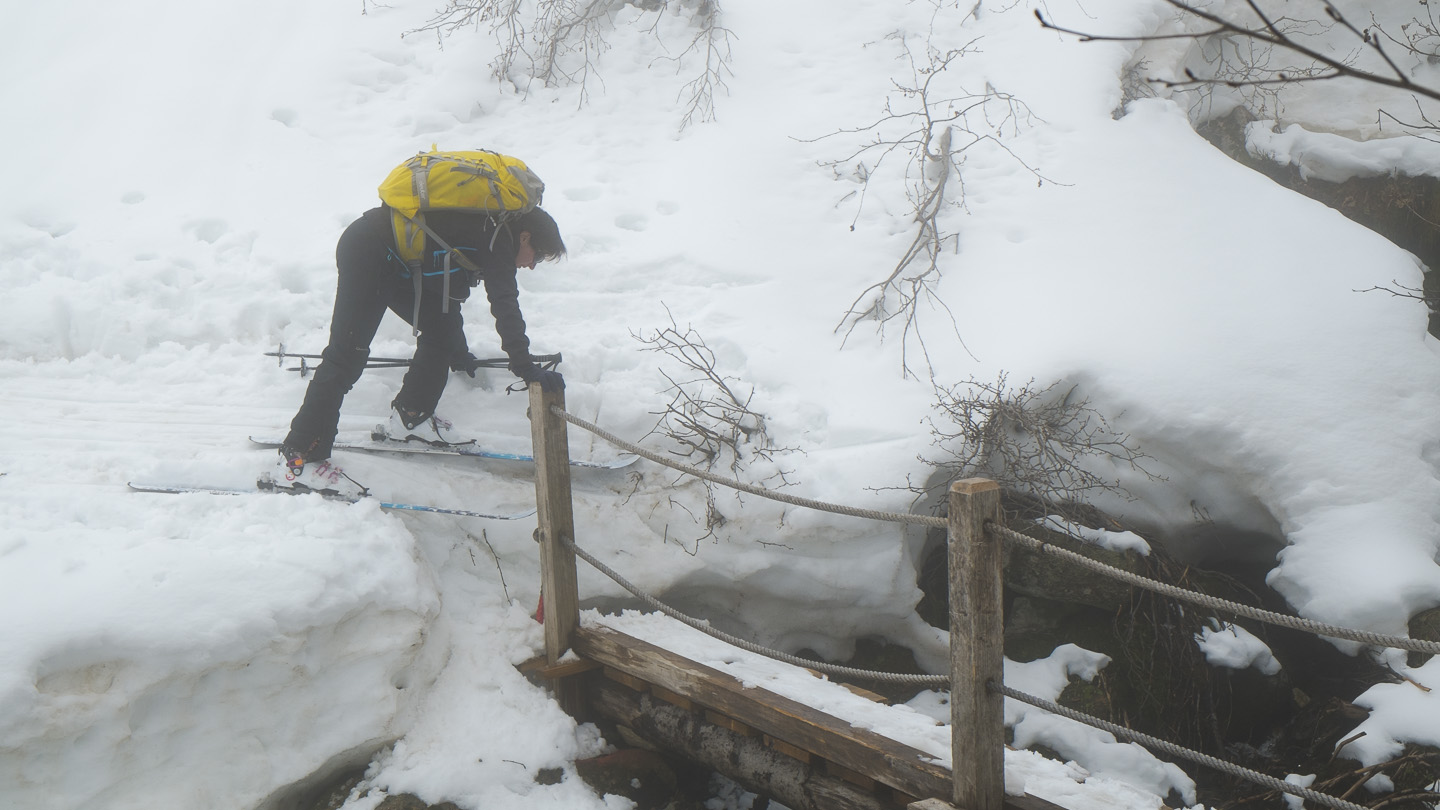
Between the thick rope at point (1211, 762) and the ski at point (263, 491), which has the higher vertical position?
the ski at point (263, 491)

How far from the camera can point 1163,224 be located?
621 centimetres

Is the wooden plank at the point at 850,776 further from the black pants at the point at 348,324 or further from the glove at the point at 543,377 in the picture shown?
the black pants at the point at 348,324

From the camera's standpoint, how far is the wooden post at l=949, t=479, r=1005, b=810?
8.66ft

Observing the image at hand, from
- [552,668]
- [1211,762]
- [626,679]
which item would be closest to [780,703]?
[626,679]

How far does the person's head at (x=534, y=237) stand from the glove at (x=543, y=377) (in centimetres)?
69

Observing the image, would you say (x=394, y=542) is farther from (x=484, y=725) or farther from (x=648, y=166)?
(x=648, y=166)

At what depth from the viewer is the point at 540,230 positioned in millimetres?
4535

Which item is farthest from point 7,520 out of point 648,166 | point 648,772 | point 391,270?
point 648,166

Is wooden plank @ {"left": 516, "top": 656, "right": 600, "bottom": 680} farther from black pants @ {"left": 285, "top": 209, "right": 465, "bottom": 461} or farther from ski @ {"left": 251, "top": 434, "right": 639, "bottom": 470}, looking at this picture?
black pants @ {"left": 285, "top": 209, "right": 465, "bottom": 461}

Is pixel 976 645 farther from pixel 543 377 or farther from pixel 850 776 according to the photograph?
pixel 543 377

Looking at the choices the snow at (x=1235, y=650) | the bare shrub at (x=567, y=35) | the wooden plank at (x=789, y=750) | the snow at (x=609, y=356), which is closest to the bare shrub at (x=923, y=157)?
the snow at (x=609, y=356)

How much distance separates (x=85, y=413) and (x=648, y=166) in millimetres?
4167

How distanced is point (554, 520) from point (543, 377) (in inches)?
24.4

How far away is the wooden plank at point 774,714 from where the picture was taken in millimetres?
3174
